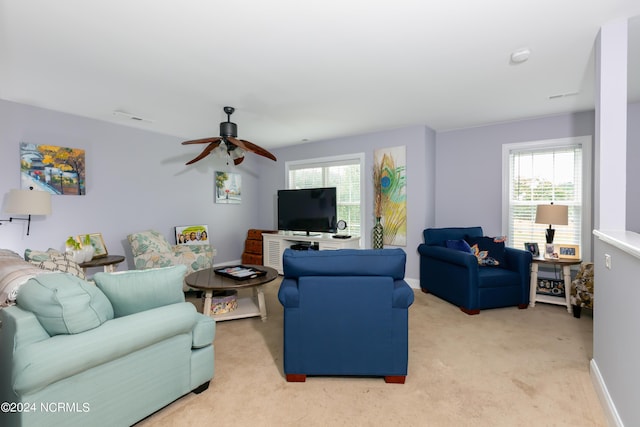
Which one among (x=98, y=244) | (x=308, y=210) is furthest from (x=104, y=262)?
(x=308, y=210)

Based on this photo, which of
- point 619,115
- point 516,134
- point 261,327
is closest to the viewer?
point 619,115

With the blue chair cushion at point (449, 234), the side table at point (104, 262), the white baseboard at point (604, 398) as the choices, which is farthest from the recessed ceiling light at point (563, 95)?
the side table at point (104, 262)

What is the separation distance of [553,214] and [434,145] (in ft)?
6.16

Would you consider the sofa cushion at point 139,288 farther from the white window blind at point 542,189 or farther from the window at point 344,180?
the white window blind at point 542,189

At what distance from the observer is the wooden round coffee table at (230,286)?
2.90m

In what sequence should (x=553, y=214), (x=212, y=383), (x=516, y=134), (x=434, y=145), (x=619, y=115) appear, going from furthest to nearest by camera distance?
(x=434, y=145) < (x=516, y=134) < (x=553, y=214) < (x=212, y=383) < (x=619, y=115)

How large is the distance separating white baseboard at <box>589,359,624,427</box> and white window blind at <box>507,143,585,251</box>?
2.34 metres

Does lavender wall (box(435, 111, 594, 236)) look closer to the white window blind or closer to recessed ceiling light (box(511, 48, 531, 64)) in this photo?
the white window blind

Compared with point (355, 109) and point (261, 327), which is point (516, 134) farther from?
point (261, 327)

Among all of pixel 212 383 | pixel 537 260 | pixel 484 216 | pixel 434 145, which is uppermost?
pixel 434 145

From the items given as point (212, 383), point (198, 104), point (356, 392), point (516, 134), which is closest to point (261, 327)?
point (212, 383)

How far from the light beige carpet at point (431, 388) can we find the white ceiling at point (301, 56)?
236 cm

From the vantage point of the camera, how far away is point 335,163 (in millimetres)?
5309

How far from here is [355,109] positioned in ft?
12.2
